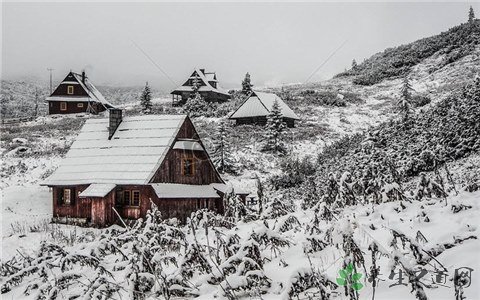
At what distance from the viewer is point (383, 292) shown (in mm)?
4801

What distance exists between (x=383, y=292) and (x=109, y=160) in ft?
75.3

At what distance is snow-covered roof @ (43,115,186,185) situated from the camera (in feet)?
78.5

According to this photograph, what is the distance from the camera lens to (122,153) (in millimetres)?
25391

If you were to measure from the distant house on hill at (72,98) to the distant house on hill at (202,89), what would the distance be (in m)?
12.9

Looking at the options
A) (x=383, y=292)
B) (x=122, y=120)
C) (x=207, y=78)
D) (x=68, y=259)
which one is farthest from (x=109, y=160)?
(x=207, y=78)

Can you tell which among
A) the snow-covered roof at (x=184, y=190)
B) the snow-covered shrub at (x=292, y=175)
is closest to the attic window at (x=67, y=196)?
the snow-covered roof at (x=184, y=190)

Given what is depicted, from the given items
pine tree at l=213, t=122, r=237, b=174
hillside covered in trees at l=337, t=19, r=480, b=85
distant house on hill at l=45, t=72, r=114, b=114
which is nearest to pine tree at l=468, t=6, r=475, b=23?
hillside covered in trees at l=337, t=19, r=480, b=85

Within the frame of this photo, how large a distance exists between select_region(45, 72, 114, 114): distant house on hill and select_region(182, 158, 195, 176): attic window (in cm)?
4143

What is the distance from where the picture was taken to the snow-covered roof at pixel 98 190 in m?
22.7

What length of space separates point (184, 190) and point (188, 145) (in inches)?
119

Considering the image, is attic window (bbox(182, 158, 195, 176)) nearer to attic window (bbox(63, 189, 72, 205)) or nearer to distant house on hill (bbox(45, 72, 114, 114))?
attic window (bbox(63, 189, 72, 205))

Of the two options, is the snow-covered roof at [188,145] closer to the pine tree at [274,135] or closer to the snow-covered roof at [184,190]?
the snow-covered roof at [184,190]

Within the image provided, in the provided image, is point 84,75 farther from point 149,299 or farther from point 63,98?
point 149,299

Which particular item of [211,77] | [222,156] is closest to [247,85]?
[211,77]
